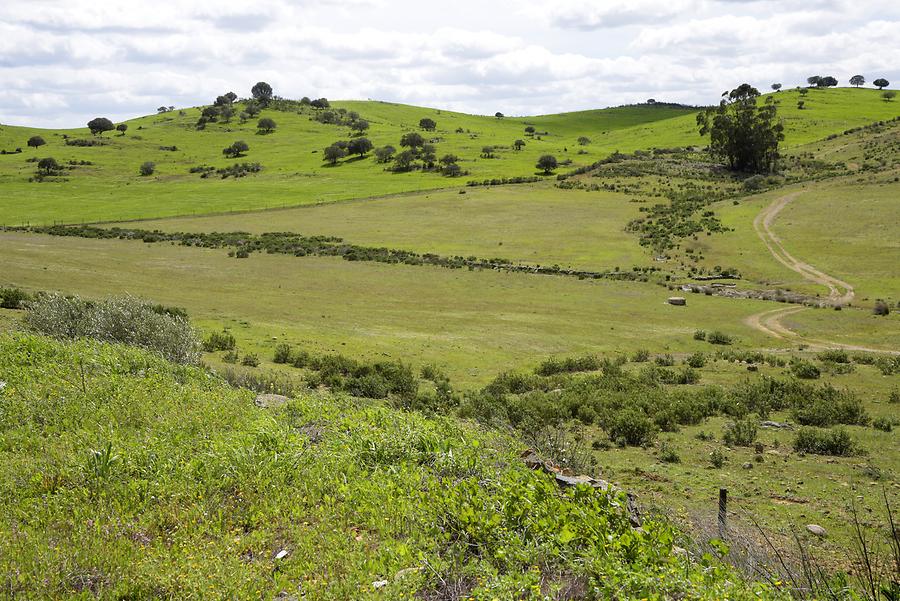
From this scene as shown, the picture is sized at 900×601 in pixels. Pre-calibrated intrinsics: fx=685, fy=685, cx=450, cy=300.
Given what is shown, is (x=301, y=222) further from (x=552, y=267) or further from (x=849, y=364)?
(x=849, y=364)

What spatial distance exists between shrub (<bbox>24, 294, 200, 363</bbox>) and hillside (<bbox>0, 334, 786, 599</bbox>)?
830 centimetres

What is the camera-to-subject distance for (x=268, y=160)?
479 ft

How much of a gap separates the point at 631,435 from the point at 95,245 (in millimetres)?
60542

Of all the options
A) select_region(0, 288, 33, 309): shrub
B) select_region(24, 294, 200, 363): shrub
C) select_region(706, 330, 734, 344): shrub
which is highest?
select_region(24, 294, 200, 363): shrub

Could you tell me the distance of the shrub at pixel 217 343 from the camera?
2805 centimetres

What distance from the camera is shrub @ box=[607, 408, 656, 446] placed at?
18188 mm

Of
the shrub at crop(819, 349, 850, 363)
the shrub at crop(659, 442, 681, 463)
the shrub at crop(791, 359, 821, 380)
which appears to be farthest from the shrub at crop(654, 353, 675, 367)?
the shrub at crop(659, 442, 681, 463)

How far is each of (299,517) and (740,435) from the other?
13.2 m

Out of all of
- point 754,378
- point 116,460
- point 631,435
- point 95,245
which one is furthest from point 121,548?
point 95,245

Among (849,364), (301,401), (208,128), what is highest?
(208,128)

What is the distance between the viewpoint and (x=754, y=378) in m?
26.7

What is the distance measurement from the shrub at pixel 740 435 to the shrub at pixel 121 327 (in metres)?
15.8

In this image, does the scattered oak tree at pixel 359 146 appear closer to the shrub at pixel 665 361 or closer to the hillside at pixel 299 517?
the shrub at pixel 665 361

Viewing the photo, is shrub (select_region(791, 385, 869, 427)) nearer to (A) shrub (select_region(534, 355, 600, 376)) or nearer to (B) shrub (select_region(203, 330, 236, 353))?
(A) shrub (select_region(534, 355, 600, 376))
